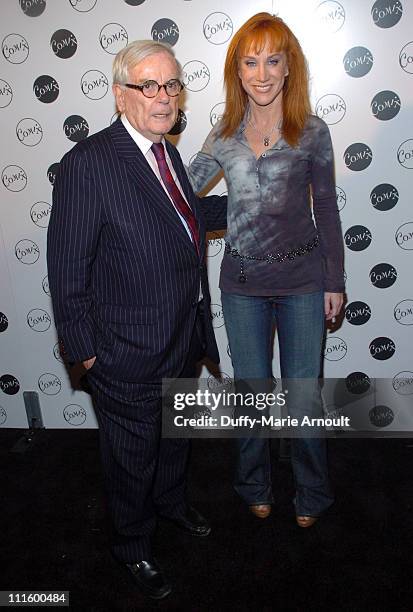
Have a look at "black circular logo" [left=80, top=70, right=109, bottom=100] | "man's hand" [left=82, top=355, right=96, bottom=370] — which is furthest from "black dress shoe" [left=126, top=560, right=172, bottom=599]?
"black circular logo" [left=80, top=70, right=109, bottom=100]

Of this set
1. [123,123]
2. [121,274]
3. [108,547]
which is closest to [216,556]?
[108,547]

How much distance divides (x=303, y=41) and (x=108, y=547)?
2511 mm

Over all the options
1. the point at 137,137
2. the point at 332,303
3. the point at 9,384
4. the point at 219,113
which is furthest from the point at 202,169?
the point at 9,384

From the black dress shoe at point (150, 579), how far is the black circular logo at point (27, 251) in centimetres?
167

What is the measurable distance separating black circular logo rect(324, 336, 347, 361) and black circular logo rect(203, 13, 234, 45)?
5.42ft

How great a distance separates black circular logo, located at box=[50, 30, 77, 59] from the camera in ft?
8.68

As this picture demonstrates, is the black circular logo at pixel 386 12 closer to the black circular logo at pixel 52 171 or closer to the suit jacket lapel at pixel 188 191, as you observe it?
the suit jacket lapel at pixel 188 191

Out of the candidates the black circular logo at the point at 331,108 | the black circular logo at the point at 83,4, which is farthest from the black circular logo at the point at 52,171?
the black circular logo at the point at 331,108

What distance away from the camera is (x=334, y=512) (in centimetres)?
257

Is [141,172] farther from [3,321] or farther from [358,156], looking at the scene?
[3,321]

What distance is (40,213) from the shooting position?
295 cm

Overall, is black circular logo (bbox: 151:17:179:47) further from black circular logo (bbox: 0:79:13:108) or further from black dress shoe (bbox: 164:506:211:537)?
black dress shoe (bbox: 164:506:211:537)

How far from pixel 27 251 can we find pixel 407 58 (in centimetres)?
217

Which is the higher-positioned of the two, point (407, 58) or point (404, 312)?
point (407, 58)
